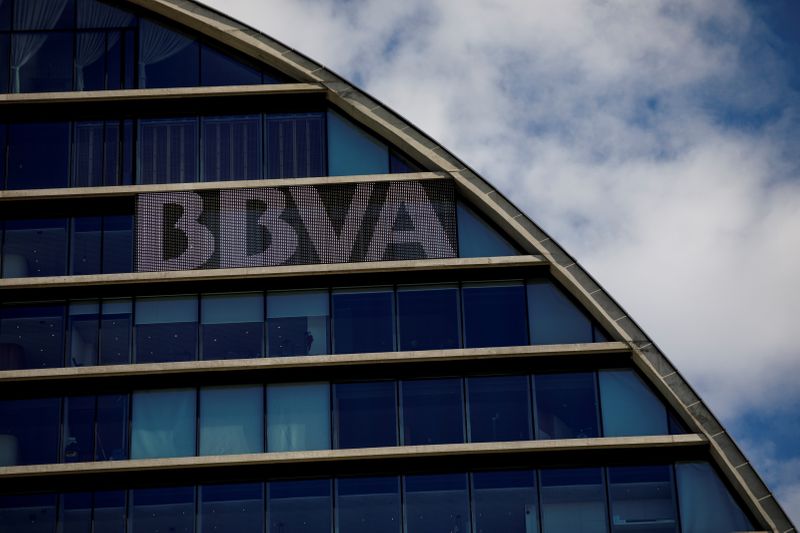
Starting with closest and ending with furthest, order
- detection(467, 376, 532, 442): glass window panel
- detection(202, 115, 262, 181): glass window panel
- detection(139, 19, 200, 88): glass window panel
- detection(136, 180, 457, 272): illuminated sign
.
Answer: detection(467, 376, 532, 442): glass window panel, detection(136, 180, 457, 272): illuminated sign, detection(202, 115, 262, 181): glass window panel, detection(139, 19, 200, 88): glass window panel

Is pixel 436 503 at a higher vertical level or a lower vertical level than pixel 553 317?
lower

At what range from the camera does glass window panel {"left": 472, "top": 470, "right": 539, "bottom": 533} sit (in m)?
50.7

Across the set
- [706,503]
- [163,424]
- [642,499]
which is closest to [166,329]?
[163,424]

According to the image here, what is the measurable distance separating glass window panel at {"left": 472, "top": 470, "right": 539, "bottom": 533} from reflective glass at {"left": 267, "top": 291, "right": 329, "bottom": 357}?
21.2ft

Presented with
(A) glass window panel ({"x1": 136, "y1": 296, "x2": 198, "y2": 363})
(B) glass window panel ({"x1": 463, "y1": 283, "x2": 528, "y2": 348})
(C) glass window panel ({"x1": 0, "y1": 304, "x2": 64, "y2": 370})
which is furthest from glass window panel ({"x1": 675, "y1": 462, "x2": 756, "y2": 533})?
(C) glass window panel ({"x1": 0, "y1": 304, "x2": 64, "y2": 370})

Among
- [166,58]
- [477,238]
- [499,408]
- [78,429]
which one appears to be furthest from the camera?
[166,58]

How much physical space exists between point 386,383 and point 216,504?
6.39 m

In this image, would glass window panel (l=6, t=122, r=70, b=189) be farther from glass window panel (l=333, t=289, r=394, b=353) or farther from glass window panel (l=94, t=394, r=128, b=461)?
glass window panel (l=333, t=289, r=394, b=353)

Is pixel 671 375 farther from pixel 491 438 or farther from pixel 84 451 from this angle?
pixel 84 451

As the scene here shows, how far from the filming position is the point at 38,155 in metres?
55.1

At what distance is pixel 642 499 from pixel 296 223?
1385 centimetres

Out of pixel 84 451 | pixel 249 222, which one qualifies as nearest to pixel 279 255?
pixel 249 222

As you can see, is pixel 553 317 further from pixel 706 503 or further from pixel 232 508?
pixel 232 508

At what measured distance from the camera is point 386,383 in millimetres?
52406
